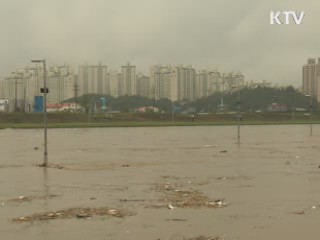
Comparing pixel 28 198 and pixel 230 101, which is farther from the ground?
pixel 230 101

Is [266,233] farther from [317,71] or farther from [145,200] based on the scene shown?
[317,71]

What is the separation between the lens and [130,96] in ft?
655

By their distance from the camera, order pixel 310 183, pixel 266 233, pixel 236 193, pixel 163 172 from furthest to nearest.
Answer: pixel 163 172 → pixel 310 183 → pixel 236 193 → pixel 266 233

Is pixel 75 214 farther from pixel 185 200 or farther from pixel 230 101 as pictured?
pixel 230 101

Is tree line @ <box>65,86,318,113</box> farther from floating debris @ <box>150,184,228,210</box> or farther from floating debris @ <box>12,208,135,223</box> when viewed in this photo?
floating debris @ <box>12,208,135,223</box>

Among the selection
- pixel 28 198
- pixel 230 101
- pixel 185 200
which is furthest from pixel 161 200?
Answer: pixel 230 101

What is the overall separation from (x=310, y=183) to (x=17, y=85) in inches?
6861

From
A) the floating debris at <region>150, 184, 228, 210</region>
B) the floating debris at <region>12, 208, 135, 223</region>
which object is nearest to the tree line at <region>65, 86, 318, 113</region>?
the floating debris at <region>150, 184, 228, 210</region>

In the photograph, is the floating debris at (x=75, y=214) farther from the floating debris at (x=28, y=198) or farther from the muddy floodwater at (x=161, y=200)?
the floating debris at (x=28, y=198)

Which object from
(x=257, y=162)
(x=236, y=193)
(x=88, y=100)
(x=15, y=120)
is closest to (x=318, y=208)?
(x=236, y=193)

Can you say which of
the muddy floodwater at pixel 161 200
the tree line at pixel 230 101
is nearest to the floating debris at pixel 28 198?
the muddy floodwater at pixel 161 200

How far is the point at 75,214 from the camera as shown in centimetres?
1466

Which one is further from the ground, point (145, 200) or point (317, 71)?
point (317, 71)

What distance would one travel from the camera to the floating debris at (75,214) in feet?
46.4
